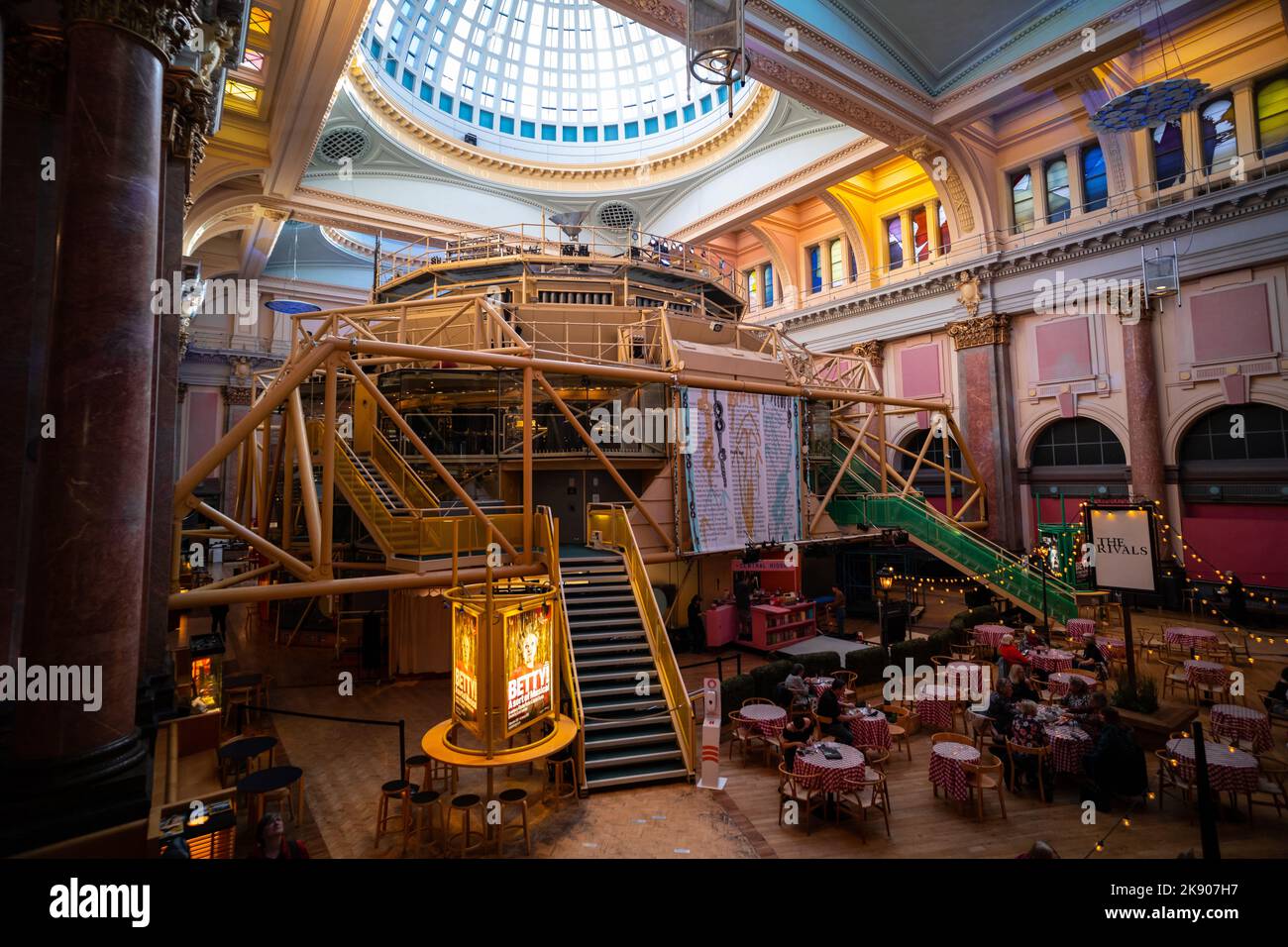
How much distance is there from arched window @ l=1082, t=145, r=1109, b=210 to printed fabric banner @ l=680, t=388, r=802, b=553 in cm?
1516

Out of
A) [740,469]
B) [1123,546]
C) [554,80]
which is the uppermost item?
[554,80]

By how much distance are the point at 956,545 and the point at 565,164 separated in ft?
102

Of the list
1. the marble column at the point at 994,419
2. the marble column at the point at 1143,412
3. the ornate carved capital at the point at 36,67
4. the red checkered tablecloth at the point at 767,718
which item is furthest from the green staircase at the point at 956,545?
the ornate carved capital at the point at 36,67

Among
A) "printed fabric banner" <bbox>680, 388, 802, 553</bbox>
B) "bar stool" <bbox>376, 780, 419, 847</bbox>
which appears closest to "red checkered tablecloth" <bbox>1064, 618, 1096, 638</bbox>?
"printed fabric banner" <bbox>680, 388, 802, 553</bbox>

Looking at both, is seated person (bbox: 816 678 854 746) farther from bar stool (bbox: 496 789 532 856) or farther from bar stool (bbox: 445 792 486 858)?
bar stool (bbox: 445 792 486 858)

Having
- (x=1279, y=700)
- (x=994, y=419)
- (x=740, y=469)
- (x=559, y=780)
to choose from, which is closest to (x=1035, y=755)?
(x=1279, y=700)

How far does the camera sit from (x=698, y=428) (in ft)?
46.6

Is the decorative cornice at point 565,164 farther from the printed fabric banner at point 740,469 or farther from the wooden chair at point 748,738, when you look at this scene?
the wooden chair at point 748,738

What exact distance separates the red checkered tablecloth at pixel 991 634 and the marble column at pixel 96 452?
50.8ft

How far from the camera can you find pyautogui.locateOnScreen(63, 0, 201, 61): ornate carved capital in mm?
5219

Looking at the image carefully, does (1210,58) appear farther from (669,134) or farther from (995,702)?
(669,134)

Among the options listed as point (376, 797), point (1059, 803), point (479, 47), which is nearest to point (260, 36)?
point (376, 797)

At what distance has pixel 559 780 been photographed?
8.56m

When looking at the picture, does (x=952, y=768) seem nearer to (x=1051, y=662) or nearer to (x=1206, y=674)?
(x=1051, y=662)
